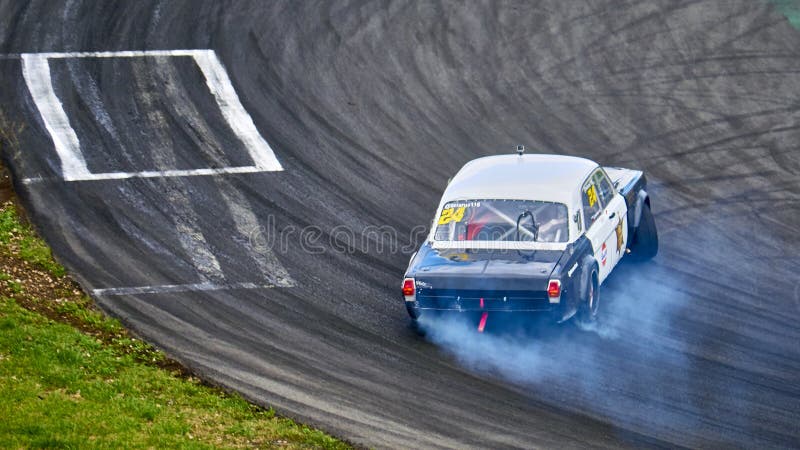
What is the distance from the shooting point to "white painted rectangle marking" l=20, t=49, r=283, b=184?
16531 mm

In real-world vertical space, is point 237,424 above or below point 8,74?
below

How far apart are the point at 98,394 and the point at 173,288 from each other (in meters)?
3.20

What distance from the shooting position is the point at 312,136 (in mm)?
18125

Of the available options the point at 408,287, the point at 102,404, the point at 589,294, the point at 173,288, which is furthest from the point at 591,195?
the point at 102,404

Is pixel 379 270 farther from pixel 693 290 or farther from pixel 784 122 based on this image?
pixel 784 122

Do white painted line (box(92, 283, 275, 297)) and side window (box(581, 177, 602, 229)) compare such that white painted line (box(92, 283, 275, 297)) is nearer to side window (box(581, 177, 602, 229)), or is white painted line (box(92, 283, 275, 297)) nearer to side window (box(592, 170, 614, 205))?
side window (box(581, 177, 602, 229))

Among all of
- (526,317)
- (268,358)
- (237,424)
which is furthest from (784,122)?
(237,424)

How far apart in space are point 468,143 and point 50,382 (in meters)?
9.20

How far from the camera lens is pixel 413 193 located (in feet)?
55.2

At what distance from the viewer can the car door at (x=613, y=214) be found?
14297 millimetres

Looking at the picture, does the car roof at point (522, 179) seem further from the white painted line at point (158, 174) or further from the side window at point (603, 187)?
the white painted line at point (158, 174)

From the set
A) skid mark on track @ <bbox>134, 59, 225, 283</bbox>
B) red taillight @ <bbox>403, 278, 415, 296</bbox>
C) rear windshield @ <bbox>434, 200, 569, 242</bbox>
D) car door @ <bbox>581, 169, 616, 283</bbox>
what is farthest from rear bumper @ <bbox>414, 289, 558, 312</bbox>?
skid mark on track @ <bbox>134, 59, 225, 283</bbox>

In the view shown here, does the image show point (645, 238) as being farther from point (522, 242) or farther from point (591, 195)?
point (522, 242)

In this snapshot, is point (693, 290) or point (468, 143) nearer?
point (693, 290)
